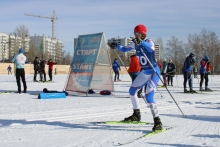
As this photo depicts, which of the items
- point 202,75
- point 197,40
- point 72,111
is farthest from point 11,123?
point 197,40

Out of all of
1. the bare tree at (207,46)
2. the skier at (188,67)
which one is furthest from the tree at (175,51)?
the skier at (188,67)

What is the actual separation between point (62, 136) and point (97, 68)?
7725 millimetres

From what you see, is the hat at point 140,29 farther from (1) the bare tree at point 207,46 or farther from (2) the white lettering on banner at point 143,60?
(1) the bare tree at point 207,46

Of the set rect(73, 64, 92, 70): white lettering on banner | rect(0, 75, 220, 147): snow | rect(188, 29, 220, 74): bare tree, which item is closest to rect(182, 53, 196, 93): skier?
rect(73, 64, 92, 70): white lettering on banner

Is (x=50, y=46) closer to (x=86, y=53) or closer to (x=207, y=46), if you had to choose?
(x=207, y=46)

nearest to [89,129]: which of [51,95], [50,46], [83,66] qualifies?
[51,95]

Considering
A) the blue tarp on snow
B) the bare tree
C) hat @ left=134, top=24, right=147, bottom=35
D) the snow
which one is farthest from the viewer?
the bare tree

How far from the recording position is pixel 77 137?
507 cm

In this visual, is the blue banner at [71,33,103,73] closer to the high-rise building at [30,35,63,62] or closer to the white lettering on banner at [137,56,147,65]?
the white lettering on banner at [137,56,147,65]

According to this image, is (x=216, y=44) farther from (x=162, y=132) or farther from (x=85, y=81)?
(x=162, y=132)

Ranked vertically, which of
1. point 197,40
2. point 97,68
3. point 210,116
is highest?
point 197,40

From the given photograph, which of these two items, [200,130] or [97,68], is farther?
[97,68]

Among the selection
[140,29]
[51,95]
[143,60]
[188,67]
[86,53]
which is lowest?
[51,95]

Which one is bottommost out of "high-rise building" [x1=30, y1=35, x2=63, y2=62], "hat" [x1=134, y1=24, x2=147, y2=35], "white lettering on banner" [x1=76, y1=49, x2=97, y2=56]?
"white lettering on banner" [x1=76, y1=49, x2=97, y2=56]
